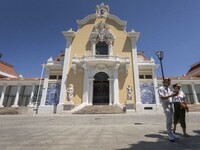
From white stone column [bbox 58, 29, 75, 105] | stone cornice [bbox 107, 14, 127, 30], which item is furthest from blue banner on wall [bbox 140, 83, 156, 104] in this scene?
white stone column [bbox 58, 29, 75, 105]

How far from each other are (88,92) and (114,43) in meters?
9.23

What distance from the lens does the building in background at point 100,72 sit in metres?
19.1

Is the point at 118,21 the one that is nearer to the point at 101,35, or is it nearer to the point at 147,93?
the point at 101,35

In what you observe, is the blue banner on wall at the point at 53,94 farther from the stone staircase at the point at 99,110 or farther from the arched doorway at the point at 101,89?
the arched doorway at the point at 101,89

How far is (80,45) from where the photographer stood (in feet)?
73.0

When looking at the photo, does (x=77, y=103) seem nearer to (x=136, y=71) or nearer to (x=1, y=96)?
(x=136, y=71)

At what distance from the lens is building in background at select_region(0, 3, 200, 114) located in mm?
19062

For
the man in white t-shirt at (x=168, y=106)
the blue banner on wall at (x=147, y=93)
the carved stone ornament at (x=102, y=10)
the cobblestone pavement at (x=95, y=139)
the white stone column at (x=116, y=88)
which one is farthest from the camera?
the carved stone ornament at (x=102, y=10)

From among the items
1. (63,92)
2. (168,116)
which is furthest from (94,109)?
(168,116)

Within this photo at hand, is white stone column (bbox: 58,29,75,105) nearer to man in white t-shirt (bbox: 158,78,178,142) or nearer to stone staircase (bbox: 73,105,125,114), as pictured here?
stone staircase (bbox: 73,105,125,114)

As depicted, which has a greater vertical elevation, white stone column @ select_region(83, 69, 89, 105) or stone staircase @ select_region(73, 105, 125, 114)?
white stone column @ select_region(83, 69, 89, 105)

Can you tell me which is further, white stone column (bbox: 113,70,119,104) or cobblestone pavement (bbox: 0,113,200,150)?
white stone column (bbox: 113,70,119,104)

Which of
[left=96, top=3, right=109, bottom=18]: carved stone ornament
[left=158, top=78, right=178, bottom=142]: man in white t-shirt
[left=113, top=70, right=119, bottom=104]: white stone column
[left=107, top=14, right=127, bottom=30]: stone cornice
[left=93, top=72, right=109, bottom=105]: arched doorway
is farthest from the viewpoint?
[left=96, top=3, right=109, bottom=18]: carved stone ornament

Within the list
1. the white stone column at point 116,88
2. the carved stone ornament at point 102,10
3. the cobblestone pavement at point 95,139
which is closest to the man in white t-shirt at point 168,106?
the cobblestone pavement at point 95,139
